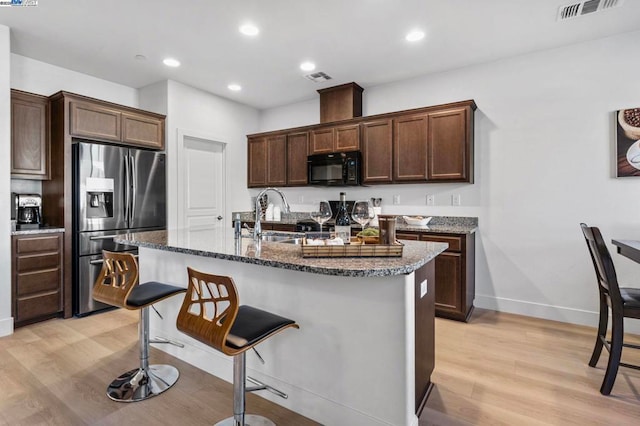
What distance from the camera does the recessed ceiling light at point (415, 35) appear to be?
309cm

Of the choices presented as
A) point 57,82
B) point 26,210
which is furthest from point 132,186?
point 57,82

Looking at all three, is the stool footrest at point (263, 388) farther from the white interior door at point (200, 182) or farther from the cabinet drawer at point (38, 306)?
the white interior door at point (200, 182)

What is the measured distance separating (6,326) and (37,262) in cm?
61

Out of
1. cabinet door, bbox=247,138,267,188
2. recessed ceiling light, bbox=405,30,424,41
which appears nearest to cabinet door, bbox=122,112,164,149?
cabinet door, bbox=247,138,267,188

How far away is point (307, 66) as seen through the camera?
3895 mm

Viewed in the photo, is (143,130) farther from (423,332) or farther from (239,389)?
(423,332)

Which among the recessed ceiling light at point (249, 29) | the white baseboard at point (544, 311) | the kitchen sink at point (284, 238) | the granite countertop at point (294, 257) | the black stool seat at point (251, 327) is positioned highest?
the recessed ceiling light at point (249, 29)

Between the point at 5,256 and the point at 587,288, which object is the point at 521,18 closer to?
the point at 587,288

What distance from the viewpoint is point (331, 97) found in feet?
15.0

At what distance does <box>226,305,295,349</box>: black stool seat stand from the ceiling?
7.87 ft

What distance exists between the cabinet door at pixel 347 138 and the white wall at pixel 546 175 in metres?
0.99

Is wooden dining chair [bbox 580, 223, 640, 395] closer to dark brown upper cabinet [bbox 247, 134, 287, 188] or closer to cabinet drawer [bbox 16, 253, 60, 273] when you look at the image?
dark brown upper cabinet [bbox 247, 134, 287, 188]

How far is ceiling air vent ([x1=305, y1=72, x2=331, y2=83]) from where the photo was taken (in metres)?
4.12

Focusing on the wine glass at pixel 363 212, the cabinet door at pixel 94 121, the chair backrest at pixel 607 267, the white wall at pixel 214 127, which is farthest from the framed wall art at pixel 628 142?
the cabinet door at pixel 94 121
